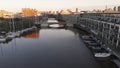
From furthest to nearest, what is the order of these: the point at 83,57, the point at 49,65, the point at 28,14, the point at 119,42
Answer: the point at 28,14, the point at 83,57, the point at 119,42, the point at 49,65

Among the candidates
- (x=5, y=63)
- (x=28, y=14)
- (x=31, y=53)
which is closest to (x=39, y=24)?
(x=28, y=14)

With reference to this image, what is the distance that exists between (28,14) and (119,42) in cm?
9251

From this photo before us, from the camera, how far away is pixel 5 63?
78.0 feet

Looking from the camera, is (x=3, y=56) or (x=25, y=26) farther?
(x=25, y=26)

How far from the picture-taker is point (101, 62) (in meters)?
23.2

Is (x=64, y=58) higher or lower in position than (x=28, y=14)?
lower

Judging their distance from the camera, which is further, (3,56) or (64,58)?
(3,56)

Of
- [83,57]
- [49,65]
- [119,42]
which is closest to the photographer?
[49,65]

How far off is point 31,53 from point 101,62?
1327 cm

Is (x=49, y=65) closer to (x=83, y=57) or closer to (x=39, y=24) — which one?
(x=83, y=57)

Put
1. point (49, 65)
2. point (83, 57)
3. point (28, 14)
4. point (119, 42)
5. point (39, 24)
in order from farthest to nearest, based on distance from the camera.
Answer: point (28, 14)
point (39, 24)
point (83, 57)
point (119, 42)
point (49, 65)

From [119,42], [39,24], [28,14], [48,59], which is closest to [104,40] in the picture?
[119,42]

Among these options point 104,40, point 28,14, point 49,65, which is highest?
point 28,14

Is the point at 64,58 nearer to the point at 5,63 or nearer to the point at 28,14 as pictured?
the point at 5,63
